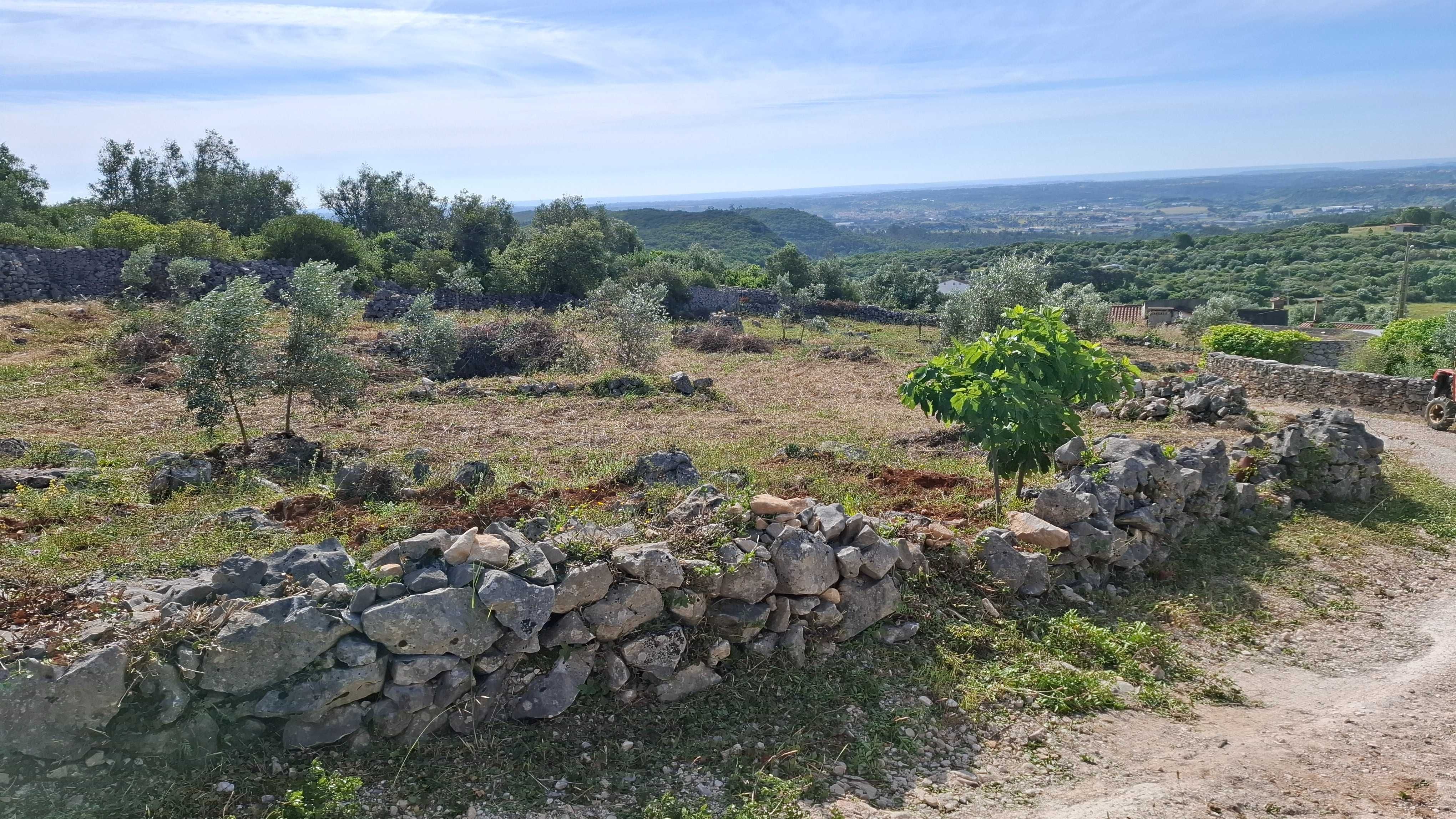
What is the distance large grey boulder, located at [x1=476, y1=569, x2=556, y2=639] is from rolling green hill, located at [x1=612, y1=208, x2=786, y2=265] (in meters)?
90.2

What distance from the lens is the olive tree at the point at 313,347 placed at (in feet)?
35.1

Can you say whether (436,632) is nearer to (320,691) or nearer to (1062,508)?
(320,691)

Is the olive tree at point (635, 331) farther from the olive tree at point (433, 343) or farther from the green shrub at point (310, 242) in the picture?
the green shrub at point (310, 242)

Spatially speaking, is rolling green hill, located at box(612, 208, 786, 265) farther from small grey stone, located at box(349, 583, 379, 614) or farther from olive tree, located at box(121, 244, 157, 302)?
small grey stone, located at box(349, 583, 379, 614)

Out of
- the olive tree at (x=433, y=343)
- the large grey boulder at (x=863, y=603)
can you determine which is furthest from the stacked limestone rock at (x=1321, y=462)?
the olive tree at (x=433, y=343)

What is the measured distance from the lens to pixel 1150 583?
25.2ft

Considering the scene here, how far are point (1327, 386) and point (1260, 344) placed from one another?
15.0 feet

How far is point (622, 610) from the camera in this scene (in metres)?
5.16

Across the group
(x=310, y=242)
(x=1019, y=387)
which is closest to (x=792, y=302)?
(x=310, y=242)

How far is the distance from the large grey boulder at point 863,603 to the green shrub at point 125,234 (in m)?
28.9

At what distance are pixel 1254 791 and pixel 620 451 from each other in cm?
779

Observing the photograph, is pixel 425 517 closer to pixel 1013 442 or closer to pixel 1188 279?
pixel 1013 442

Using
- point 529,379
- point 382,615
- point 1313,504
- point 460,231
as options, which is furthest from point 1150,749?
point 460,231

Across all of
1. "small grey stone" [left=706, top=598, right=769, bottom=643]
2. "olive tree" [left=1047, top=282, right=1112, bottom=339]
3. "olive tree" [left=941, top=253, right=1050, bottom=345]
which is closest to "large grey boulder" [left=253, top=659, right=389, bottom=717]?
"small grey stone" [left=706, top=598, right=769, bottom=643]
